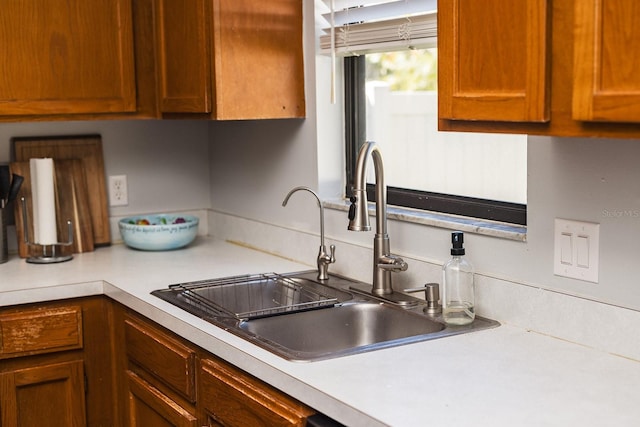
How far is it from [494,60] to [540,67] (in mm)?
111

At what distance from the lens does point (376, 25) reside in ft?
7.91

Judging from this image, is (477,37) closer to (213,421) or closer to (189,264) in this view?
(213,421)

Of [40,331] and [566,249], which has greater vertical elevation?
[566,249]

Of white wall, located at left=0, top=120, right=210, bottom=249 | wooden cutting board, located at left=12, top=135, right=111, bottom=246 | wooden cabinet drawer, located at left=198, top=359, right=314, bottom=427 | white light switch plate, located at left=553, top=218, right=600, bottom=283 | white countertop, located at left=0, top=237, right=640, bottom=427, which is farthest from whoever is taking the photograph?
white wall, located at left=0, top=120, right=210, bottom=249

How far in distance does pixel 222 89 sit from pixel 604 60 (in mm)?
1406

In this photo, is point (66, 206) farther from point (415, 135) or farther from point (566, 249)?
point (566, 249)

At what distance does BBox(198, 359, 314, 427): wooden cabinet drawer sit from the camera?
1.69m

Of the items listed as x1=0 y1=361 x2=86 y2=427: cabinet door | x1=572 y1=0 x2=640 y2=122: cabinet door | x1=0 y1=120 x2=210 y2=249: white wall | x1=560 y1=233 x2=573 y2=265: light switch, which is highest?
x1=572 y1=0 x2=640 y2=122: cabinet door

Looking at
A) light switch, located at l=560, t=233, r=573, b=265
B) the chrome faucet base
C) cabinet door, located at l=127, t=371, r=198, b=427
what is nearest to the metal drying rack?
the chrome faucet base

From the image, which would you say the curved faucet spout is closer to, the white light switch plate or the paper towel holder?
the white light switch plate

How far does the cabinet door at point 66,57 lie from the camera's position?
2660 millimetres

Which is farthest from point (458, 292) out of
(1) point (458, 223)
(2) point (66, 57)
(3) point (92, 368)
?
(2) point (66, 57)

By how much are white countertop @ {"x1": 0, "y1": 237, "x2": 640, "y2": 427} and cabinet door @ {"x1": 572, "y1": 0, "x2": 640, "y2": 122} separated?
0.49 metres

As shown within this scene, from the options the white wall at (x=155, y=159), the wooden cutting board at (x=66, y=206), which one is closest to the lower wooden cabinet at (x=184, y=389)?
the wooden cutting board at (x=66, y=206)
